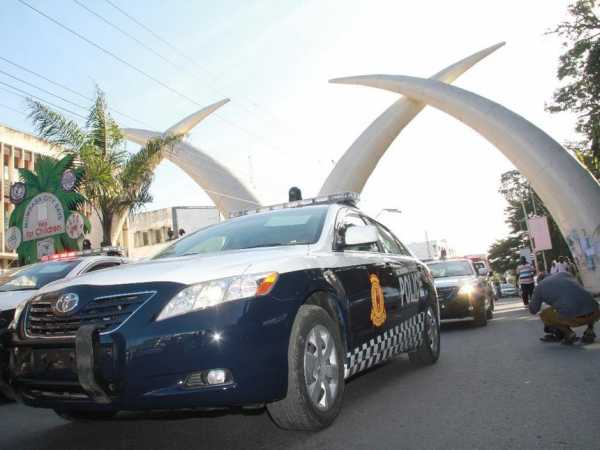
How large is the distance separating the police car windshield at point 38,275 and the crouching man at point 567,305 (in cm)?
622

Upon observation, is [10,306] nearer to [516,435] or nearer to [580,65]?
[516,435]

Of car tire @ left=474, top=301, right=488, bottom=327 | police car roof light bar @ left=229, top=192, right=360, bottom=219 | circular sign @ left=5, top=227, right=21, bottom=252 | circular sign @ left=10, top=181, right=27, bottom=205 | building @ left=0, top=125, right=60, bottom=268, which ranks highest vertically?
building @ left=0, top=125, right=60, bottom=268

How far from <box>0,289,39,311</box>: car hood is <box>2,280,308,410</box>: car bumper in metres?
3.28

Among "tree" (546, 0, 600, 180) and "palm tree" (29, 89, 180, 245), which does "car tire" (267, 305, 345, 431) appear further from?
"tree" (546, 0, 600, 180)

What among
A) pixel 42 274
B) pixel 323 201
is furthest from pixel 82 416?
pixel 42 274

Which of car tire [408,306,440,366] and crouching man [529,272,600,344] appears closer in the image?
car tire [408,306,440,366]

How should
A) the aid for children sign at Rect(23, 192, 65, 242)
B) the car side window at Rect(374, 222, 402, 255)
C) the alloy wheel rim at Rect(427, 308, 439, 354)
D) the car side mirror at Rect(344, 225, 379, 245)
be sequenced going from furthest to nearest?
the aid for children sign at Rect(23, 192, 65, 242), the alloy wheel rim at Rect(427, 308, 439, 354), the car side window at Rect(374, 222, 402, 255), the car side mirror at Rect(344, 225, 379, 245)

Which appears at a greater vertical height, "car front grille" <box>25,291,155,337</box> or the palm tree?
the palm tree

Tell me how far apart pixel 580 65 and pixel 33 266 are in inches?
1272

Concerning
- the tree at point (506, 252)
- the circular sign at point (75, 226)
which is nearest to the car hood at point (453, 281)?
the circular sign at point (75, 226)

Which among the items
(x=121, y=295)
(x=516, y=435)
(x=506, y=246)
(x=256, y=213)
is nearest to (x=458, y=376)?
(x=516, y=435)

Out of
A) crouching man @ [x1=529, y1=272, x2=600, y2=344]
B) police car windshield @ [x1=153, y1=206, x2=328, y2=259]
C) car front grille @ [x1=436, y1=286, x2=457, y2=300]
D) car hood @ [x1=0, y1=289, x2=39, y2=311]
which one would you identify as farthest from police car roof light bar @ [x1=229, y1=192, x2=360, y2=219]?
car front grille @ [x1=436, y1=286, x2=457, y2=300]

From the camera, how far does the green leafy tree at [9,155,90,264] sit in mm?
19016

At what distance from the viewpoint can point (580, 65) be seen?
31672 mm
